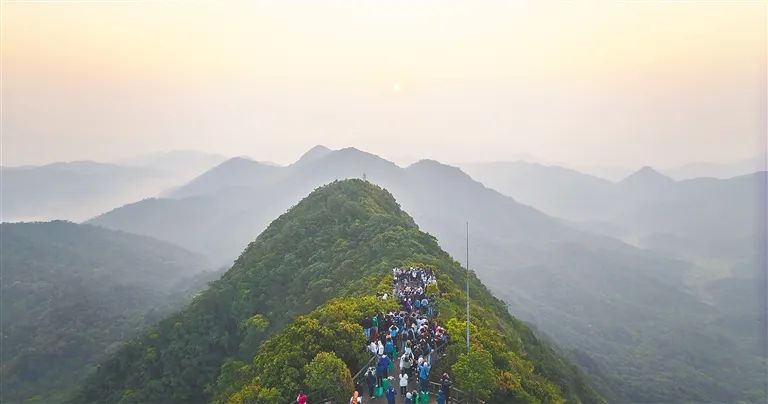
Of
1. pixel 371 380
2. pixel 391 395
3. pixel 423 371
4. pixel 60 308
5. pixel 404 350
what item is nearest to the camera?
pixel 391 395

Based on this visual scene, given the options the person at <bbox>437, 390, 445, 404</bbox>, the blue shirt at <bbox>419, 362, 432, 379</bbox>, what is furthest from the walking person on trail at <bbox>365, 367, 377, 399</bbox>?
the person at <bbox>437, 390, 445, 404</bbox>

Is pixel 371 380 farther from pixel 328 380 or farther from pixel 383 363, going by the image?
pixel 328 380

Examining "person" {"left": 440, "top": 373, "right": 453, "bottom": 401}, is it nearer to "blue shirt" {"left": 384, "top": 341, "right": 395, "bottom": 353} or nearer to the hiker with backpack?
the hiker with backpack

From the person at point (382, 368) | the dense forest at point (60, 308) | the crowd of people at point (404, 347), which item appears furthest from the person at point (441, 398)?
the dense forest at point (60, 308)

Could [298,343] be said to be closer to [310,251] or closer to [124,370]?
[310,251]

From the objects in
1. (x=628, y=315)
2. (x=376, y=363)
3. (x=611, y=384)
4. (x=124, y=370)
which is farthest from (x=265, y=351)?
(x=628, y=315)

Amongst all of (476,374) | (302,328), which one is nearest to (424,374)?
(476,374)

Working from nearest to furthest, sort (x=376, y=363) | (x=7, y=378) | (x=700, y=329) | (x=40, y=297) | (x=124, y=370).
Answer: (x=376, y=363) < (x=124, y=370) < (x=7, y=378) < (x=40, y=297) < (x=700, y=329)
